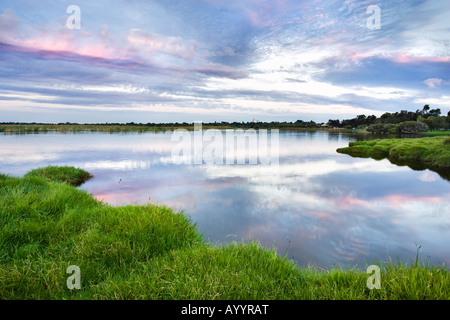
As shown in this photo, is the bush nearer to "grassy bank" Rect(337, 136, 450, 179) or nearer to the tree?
the tree

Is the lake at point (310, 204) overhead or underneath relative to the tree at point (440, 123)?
underneath

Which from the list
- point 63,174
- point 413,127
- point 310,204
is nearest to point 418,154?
point 310,204

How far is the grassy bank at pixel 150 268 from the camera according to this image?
3486 mm

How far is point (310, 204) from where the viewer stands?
12.9 m

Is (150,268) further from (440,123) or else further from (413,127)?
(440,123)

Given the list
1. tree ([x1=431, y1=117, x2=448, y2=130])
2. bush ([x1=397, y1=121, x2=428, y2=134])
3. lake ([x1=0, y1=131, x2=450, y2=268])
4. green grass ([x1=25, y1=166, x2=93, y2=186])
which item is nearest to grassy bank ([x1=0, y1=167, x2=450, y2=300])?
lake ([x1=0, y1=131, x2=450, y2=268])

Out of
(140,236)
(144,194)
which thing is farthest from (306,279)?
(144,194)

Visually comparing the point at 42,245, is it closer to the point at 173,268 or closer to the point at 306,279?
the point at 173,268

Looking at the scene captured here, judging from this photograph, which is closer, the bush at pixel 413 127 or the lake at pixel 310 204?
the lake at pixel 310 204

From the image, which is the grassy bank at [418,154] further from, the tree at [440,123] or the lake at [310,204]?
the tree at [440,123]

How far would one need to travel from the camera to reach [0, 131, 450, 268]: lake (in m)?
8.27

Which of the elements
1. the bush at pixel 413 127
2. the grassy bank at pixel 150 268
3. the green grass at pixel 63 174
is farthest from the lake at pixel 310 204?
the bush at pixel 413 127

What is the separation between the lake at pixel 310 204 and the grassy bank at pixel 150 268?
73.8 inches

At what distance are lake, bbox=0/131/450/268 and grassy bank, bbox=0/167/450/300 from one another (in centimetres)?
187
